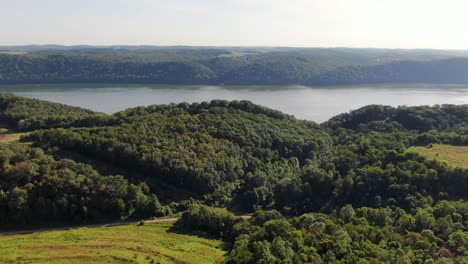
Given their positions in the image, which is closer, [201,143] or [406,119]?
[201,143]

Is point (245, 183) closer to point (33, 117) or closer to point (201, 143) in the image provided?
point (201, 143)

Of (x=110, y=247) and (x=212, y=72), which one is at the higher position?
(x=212, y=72)

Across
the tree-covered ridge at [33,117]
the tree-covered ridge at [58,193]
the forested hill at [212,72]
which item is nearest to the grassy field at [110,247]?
the tree-covered ridge at [58,193]

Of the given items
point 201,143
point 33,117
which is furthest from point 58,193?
point 33,117

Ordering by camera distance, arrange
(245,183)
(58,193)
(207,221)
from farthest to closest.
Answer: (245,183) → (207,221) → (58,193)

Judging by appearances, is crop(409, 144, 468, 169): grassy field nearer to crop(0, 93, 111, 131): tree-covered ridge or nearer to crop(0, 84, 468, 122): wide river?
crop(0, 93, 111, 131): tree-covered ridge

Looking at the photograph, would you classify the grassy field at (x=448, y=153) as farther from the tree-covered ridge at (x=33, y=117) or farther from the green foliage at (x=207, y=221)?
the tree-covered ridge at (x=33, y=117)
